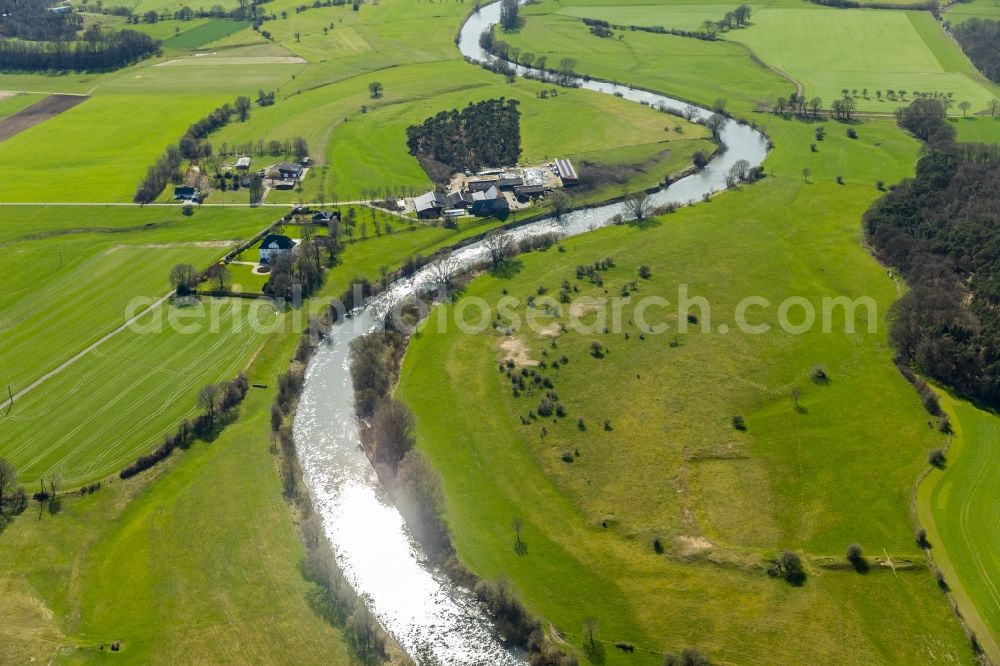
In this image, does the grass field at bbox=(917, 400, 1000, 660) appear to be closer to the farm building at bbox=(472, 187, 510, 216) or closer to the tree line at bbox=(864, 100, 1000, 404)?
the tree line at bbox=(864, 100, 1000, 404)

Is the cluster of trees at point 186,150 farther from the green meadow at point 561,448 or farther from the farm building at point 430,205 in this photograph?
the farm building at point 430,205

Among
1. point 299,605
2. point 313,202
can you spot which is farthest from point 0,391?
point 313,202

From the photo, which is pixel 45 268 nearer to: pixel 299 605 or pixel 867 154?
pixel 299 605


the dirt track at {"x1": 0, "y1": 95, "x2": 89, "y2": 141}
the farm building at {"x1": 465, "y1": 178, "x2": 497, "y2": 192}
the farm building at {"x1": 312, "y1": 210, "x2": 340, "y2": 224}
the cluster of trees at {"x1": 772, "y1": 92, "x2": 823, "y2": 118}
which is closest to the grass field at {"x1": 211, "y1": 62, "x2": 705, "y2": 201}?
the farm building at {"x1": 312, "y1": 210, "x2": 340, "y2": 224}

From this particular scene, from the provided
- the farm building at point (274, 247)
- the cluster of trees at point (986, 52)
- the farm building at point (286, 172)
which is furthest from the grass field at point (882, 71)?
the farm building at point (274, 247)

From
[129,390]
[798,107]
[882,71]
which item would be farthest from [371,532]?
[882,71]

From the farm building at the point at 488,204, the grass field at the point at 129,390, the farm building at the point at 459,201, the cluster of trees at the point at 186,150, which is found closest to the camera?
the grass field at the point at 129,390
